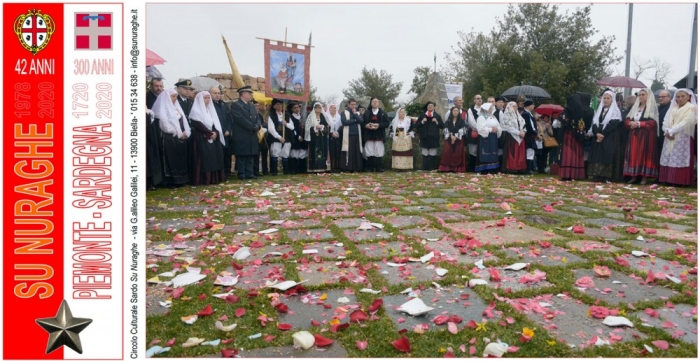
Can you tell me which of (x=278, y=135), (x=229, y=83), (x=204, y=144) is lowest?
(x=204, y=144)

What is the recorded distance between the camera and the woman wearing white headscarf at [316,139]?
36.2 ft

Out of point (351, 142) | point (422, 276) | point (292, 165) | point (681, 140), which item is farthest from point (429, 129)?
point (422, 276)

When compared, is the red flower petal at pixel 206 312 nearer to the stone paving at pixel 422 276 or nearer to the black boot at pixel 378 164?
the stone paving at pixel 422 276

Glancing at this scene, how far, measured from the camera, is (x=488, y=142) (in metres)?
11.0

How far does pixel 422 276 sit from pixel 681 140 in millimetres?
7417

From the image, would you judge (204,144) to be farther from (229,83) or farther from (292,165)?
(229,83)

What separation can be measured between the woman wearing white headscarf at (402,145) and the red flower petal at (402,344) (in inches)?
395

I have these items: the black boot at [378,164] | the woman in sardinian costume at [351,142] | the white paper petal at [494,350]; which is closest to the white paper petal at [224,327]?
the white paper petal at [494,350]

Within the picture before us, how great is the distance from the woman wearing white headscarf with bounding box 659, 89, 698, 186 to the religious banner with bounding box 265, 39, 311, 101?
695 centimetres

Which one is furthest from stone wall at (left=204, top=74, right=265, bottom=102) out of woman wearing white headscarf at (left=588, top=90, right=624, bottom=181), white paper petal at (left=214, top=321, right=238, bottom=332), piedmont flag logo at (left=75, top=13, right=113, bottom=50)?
white paper petal at (left=214, top=321, right=238, bottom=332)

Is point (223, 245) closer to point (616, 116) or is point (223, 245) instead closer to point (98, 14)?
point (98, 14)

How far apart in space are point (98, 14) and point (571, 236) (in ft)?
11.8

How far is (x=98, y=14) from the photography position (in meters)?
2.10

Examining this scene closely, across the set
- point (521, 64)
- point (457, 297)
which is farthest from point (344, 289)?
point (521, 64)
